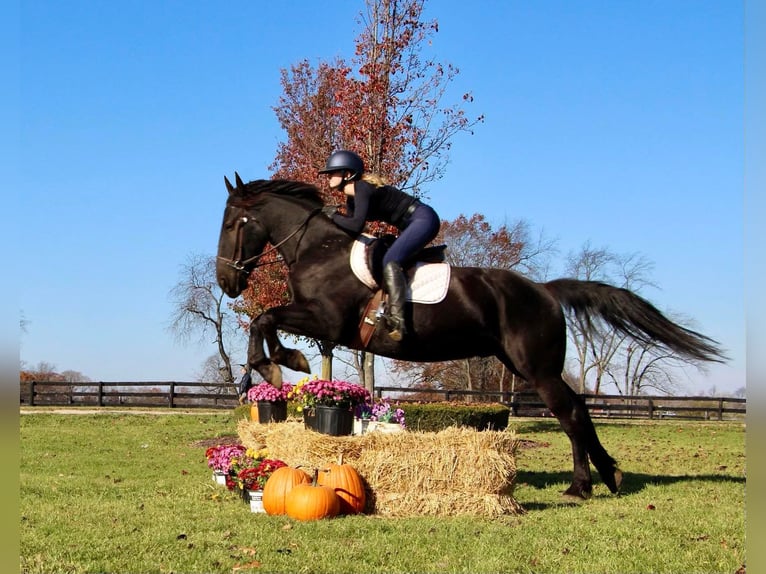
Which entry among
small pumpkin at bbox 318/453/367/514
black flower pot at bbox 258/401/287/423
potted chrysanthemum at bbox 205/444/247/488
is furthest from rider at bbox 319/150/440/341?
black flower pot at bbox 258/401/287/423

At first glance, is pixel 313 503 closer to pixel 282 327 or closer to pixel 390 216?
pixel 282 327

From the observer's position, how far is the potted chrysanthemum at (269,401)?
12.9 metres

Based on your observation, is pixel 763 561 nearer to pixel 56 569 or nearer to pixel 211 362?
pixel 56 569

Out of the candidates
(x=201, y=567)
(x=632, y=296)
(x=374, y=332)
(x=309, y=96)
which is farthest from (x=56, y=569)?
(x=309, y=96)

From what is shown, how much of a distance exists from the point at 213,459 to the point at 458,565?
5321 millimetres

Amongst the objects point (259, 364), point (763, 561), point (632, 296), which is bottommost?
point (763, 561)

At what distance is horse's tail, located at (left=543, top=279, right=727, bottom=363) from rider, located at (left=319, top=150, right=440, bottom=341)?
2322mm

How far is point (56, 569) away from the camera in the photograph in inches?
219

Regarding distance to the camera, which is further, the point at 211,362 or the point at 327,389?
the point at 211,362

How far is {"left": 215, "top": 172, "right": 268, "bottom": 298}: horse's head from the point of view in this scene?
8883 mm

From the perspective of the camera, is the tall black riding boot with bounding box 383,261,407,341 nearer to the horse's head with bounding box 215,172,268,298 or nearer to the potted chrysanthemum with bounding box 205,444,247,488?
the horse's head with bounding box 215,172,268,298

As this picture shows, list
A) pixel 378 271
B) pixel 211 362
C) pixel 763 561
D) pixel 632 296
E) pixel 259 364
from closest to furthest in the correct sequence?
pixel 763 561 < pixel 259 364 < pixel 378 271 < pixel 632 296 < pixel 211 362

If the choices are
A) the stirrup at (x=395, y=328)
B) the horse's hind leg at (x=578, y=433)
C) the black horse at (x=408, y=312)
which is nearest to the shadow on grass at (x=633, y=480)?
the horse's hind leg at (x=578, y=433)

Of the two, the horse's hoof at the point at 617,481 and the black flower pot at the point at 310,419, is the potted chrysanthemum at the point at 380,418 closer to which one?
the black flower pot at the point at 310,419
